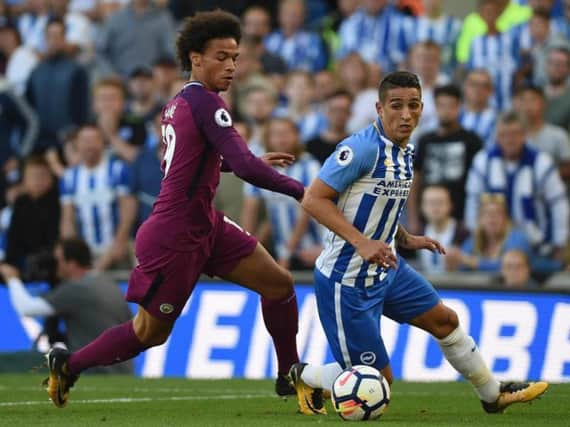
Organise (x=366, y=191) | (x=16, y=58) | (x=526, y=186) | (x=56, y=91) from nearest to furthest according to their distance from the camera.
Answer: (x=366, y=191) < (x=526, y=186) < (x=56, y=91) < (x=16, y=58)

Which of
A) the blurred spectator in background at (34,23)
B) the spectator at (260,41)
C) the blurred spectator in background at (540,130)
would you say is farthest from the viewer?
the blurred spectator in background at (34,23)

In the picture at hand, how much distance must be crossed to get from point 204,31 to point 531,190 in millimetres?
6156

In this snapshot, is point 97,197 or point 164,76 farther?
point 164,76

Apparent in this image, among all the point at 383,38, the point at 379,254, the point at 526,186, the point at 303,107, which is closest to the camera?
the point at 379,254

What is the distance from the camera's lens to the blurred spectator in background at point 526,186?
47.7 ft

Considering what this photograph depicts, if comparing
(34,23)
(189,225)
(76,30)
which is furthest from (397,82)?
(34,23)

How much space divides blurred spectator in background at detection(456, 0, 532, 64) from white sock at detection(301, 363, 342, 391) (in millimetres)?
8266

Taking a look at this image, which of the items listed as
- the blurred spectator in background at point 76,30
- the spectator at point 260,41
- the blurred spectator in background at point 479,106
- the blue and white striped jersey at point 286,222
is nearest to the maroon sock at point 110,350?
the blue and white striped jersey at point 286,222

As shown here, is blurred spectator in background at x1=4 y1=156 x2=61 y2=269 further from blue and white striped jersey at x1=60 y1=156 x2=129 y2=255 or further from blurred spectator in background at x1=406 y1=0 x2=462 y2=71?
blurred spectator in background at x1=406 y1=0 x2=462 y2=71

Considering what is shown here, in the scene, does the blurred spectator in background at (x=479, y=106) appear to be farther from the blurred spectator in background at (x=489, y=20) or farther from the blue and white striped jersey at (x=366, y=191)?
the blue and white striped jersey at (x=366, y=191)

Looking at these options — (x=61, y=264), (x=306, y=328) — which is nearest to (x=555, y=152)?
(x=306, y=328)

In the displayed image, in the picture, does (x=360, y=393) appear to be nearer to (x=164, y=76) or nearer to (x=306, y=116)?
(x=306, y=116)

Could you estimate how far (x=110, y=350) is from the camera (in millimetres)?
9344

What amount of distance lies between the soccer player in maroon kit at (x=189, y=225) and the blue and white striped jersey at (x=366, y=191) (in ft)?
1.72
